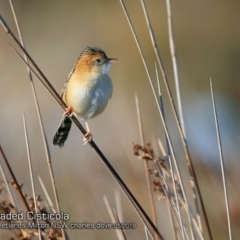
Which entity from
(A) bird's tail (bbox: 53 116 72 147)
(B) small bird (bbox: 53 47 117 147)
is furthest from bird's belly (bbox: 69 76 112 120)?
(A) bird's tail (bbox: 53 116 72 147)

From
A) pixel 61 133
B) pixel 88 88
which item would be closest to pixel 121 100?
pixel 61 133

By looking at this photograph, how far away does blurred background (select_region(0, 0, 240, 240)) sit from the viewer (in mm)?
5203

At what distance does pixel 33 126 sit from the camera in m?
8.03

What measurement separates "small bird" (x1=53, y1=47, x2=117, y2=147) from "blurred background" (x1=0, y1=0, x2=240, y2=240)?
583 mm

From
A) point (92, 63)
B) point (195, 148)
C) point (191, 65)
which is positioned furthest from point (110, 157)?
point (191, 65)

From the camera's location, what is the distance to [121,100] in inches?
363

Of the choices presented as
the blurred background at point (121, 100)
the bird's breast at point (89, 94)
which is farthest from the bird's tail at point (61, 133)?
the blurred background at point (121, 100)

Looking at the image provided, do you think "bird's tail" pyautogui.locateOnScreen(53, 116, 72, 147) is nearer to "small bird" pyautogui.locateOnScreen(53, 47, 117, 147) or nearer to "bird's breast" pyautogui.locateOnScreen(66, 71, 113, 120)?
"small bird" pyautogui.locateOnScreen(53, 47, 117, 147)

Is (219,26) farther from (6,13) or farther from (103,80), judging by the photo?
(103,80)

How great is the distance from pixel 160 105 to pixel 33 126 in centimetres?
501

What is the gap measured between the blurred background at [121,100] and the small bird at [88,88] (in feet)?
1.91

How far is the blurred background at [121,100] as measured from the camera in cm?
520

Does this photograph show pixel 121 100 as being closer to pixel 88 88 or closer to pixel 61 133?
pixel 61 133

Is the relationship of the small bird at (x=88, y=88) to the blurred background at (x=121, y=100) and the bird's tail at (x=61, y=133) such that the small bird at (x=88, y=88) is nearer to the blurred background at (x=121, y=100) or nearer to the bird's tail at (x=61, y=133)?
the bird's tail at (x=61, y=133)
